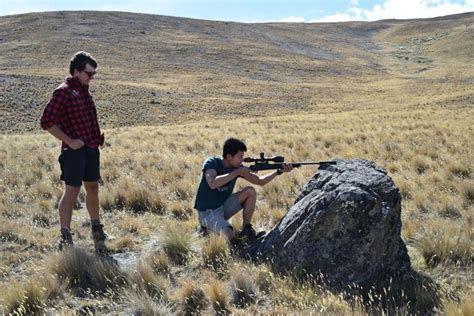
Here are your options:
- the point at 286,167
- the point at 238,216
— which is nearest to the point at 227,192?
the point at 238,216

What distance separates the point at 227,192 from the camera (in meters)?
6.04

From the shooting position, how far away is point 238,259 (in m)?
5.00

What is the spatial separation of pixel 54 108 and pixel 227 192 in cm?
219

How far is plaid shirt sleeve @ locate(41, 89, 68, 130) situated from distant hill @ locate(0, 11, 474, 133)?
26.9 m

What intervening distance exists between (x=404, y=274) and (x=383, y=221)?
A: 533 mm

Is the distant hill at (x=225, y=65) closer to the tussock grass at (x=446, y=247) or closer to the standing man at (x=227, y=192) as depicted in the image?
the standing man at (x=227, y=192)

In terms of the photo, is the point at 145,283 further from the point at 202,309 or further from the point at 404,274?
the point at 404,274

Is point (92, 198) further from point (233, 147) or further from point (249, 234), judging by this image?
point (249, 234)

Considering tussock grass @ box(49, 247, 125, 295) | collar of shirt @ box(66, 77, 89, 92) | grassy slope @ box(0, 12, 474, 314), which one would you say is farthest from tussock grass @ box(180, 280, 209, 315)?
collar of shirt @ box(66, 77, 89, 92)

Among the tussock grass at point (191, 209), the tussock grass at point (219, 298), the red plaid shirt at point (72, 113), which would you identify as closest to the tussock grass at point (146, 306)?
the tussock grass at point (191, 209)

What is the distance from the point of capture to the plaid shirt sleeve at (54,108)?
5.33 metres

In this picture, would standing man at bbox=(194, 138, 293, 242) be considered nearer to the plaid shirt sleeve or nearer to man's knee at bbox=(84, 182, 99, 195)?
man's knee at bbox=(84, 182, 99, 195)

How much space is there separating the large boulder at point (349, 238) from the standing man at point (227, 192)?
84cm

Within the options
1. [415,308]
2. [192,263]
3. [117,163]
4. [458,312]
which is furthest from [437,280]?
[117,163]
